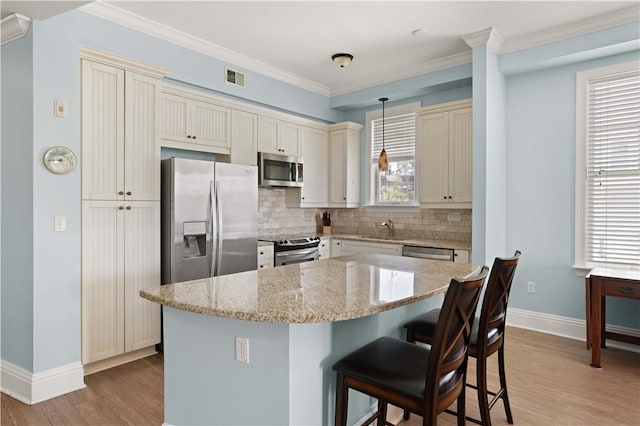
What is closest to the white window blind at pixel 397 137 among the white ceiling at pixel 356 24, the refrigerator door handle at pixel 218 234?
the white ceiling at pixel 356 24

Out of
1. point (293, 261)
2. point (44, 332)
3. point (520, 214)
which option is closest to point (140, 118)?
point (44, 332)

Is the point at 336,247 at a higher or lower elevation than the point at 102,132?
lower

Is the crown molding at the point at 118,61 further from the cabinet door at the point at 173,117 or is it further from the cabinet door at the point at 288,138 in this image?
the cabinet door at the point at 288,138

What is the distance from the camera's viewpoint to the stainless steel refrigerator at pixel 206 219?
133 inches

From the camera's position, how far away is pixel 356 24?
3582 millimetres

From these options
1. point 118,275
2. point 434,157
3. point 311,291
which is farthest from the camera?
point 434,157

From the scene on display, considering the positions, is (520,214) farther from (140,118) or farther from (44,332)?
(44,332)

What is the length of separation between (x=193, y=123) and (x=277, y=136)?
3.82ft

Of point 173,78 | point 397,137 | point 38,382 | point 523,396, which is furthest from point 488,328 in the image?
point 397,137

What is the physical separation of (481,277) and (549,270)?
302 cm

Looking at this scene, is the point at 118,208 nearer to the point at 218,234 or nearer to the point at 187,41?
the point at 218,234

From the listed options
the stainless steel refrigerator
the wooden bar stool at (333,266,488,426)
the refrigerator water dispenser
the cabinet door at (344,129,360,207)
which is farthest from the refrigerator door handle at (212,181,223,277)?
the cabinet door at (344,129,360,207)

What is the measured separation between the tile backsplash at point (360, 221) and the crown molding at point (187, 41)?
1.48 meters

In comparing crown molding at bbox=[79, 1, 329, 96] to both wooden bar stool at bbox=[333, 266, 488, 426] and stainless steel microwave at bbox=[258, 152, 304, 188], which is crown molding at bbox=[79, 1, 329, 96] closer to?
stainless steel microwave at bbox=[258, 152, 304, 188]
